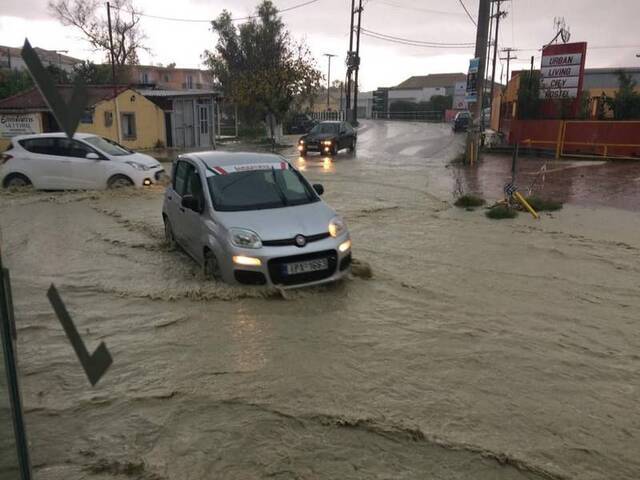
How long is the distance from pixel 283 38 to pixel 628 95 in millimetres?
26601

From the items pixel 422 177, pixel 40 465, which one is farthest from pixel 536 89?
pixel 40 465

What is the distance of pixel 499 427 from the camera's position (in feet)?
13.4

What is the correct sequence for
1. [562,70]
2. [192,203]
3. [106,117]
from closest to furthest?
[192,203]
[562,70]
[106,117]

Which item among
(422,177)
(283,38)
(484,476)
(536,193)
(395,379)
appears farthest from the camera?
(283,38)

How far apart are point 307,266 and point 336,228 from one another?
0.66 meters

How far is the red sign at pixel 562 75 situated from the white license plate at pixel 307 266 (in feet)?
70.9

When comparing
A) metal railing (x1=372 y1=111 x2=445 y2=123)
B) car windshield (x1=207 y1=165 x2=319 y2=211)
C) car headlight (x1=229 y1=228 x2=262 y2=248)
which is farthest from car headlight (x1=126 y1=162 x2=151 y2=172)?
metal railing (x1=372 y1=111 x2=445 y2=123)

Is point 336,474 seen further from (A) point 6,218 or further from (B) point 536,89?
(B) point 536,89

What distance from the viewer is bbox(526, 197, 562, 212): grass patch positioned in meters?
12.5

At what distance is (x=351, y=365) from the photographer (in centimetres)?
514

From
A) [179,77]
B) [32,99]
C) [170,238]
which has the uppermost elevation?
[179,77]

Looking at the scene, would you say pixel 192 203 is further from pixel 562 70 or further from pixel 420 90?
pixel 420 90

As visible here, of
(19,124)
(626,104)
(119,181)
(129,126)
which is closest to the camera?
(119,181)

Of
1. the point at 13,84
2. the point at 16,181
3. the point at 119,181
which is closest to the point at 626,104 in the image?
the point at 119,181
